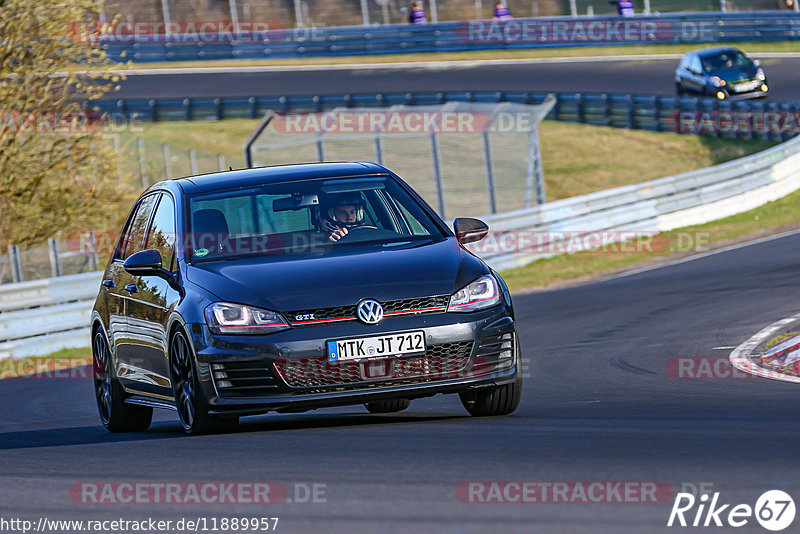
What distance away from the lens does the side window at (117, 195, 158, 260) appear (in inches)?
366

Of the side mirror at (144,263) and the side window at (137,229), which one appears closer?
the side mirror at (144,263)

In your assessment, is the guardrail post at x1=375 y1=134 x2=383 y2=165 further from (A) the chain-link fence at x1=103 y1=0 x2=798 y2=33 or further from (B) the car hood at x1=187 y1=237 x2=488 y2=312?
(A) the chain-link fence at x1=103 y1=0 x2=798 y2=33

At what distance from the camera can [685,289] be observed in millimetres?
16547

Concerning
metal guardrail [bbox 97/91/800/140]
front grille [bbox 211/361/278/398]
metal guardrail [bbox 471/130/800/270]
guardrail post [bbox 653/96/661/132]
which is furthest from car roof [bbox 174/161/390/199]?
guardrail post [bbox 653/96/661/132]

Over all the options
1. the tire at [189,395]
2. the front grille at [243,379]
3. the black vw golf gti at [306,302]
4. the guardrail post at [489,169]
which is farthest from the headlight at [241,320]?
the guardrail post at [489,169]

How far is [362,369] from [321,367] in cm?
22

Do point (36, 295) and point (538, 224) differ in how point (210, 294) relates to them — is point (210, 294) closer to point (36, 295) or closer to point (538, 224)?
point (36, 295)

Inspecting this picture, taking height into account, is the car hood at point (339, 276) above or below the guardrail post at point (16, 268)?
above

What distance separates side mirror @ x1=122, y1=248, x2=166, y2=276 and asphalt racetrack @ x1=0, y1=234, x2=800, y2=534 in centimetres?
100

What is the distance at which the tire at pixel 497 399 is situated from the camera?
7.91 metres

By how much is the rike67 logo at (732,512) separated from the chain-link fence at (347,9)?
145ft

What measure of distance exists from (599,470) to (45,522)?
221 centimetres

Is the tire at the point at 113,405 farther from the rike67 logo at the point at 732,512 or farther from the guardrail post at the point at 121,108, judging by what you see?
the guardrail post at the point at 121,108

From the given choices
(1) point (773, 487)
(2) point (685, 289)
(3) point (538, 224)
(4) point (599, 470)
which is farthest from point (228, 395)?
(3) point (538, 224)
